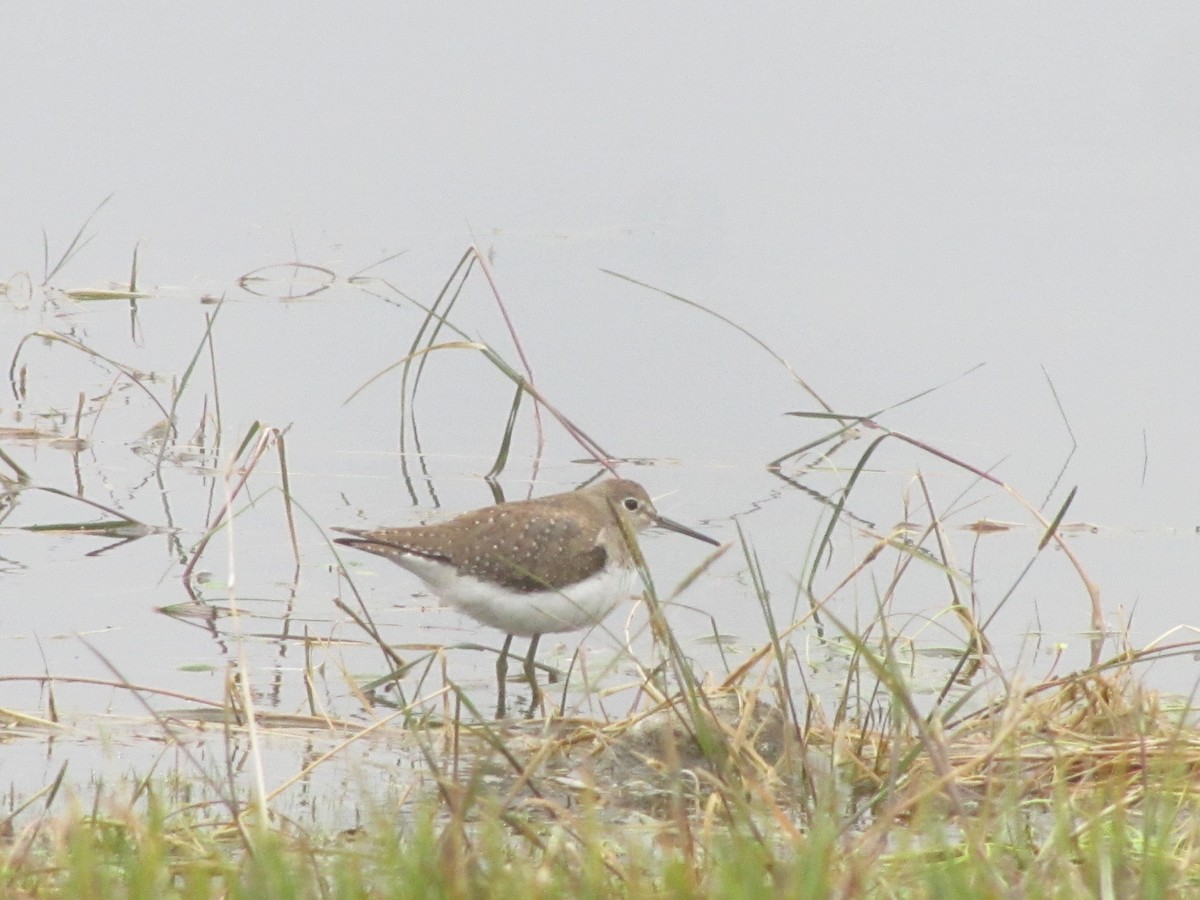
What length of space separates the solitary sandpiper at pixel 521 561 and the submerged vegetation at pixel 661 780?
0.90ft

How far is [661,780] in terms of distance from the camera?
5086mm

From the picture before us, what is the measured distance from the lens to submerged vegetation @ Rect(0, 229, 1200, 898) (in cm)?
330

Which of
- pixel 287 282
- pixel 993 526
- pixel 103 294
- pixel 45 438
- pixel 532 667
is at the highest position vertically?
pixel 287 282

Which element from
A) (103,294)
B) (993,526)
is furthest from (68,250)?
(993,526)

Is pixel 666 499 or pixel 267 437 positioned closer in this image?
pixel 267 437

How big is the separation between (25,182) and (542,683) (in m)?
7.32

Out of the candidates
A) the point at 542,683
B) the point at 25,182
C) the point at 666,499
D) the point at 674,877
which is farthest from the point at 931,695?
the point at 25,182

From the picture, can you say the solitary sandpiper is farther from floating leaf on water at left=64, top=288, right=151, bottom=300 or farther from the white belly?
floating leaf on water at left=64, top=288, right=151, bottom=300

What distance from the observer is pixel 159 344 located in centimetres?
1009

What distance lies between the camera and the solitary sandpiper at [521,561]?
21.4 ft

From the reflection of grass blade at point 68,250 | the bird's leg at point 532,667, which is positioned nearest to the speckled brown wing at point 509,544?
the bird's leg at point 532,667

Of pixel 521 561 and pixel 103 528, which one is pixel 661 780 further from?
pixel 103 528

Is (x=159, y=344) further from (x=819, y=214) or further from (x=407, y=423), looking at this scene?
(x=819, y=214)

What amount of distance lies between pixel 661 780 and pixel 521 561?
1837 millimetres
